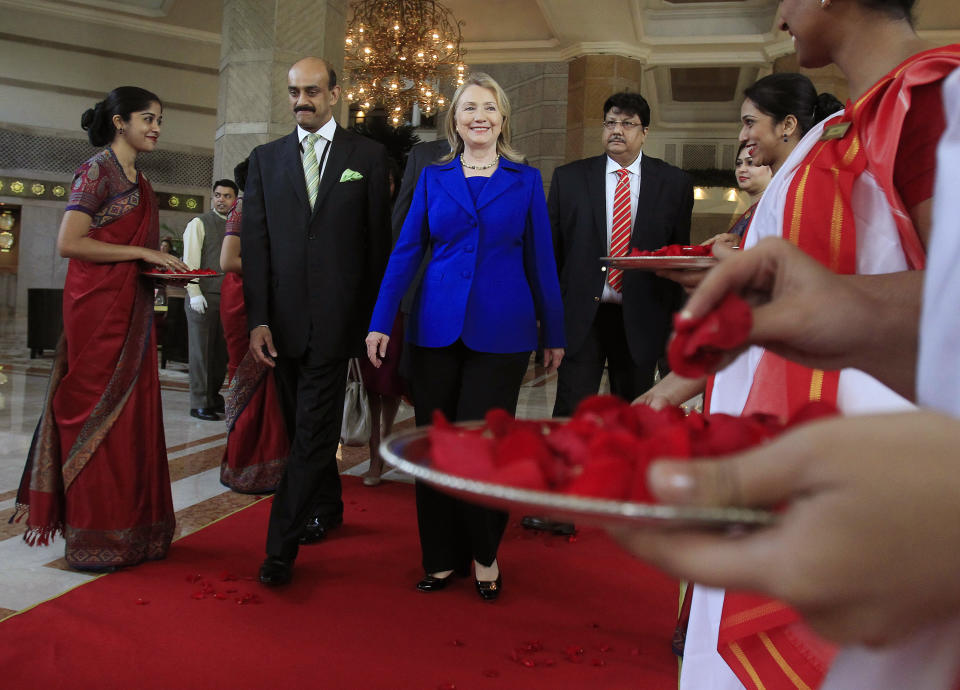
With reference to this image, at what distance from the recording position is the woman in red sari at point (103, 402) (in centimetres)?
316

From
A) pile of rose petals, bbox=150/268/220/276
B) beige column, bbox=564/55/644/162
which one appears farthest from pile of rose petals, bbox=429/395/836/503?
beige column, bbox=564/55/644/162

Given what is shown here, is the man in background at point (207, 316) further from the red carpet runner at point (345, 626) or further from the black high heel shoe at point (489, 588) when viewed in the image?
the black high heel shoe at point (489, 588)

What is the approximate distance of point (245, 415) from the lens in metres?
4.48

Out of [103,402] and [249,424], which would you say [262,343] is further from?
[249,424]

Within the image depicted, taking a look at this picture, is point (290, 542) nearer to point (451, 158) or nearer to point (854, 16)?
point (451, 158)

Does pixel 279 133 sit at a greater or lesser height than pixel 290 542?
greater

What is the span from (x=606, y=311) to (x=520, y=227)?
990 mm

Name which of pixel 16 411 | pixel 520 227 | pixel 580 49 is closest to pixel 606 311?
pixel 520 227

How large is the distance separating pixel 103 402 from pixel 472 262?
59.4 inches

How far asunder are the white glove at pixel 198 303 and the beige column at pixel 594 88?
7539 millimetres

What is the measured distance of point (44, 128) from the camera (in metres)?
14.7

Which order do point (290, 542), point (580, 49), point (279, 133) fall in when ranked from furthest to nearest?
point (580, 49)
point (279, 133)
point (290, 542)

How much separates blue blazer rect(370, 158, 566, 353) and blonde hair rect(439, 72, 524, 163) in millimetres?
61

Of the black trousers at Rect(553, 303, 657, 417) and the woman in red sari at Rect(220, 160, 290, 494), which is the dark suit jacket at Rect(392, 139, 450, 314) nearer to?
the black trousers at Rect(553, 303, 657, 417)
